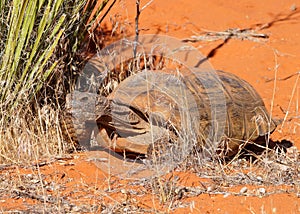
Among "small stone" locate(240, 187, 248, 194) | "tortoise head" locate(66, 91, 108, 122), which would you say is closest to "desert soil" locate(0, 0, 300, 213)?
"small stone" locate(240, 187, 248, 194)

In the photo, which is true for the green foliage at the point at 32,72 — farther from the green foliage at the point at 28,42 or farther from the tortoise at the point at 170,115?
the tortoise at the point at 170,115

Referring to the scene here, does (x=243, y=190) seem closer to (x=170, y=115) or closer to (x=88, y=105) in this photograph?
(x=170, y=115)

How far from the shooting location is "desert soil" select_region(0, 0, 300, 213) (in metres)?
4.47

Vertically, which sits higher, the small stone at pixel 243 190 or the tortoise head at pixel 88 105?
the tortoise head at pixel 88 105

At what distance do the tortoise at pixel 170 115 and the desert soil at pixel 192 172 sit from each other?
271 mm

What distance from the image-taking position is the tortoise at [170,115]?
16.6ft

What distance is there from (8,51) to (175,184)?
1.87m

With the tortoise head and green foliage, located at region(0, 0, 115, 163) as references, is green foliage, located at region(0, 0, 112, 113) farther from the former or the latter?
the tortoise head

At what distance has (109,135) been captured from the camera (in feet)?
17.5

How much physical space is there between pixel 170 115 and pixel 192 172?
1.60ft

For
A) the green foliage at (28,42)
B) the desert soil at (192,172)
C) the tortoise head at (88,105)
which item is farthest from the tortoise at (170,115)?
the green foliage at (28,42)

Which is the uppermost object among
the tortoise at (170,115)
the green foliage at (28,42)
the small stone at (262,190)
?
the green foliage at (28,42)

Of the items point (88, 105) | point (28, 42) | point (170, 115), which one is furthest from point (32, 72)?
point (170, 115)

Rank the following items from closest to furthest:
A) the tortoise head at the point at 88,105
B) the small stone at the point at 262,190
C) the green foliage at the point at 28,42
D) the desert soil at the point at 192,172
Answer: the desert soil at the point at 192,172 < the small stone at the point at 262,190 < the tortoise head at the point at 88,105 < the green foliage at the point at 28,42
